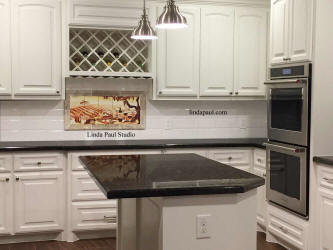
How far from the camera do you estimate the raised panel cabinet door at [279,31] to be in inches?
167

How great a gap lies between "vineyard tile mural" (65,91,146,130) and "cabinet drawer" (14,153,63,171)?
0.65 m

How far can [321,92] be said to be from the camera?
12.8 ft

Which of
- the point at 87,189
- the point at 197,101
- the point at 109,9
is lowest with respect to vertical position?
the point at 87,189

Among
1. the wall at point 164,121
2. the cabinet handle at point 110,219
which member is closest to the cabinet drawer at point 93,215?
the cabinet handle at point 110,219

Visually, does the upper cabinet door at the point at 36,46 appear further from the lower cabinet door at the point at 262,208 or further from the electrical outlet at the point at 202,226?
the electrical outlet at the point at 202,226

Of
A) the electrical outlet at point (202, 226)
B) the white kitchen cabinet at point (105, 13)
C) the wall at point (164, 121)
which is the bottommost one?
the electrical outlet at point (202, 226)

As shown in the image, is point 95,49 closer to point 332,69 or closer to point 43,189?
point 43,189

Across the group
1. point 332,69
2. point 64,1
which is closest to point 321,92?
point 332,69

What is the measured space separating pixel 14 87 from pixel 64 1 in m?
0.98

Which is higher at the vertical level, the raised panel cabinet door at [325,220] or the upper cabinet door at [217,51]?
the upper cabinet door at [217,51]

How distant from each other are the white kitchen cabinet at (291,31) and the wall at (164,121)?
1.28 m

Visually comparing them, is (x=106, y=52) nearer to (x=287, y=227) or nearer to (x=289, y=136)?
(x=289, y=136)

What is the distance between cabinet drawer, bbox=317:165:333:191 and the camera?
146 inches

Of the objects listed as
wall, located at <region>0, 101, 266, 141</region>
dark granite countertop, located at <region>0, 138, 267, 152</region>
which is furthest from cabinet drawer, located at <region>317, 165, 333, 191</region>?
wall, located at <region>0, 101, 266, 141</region>
